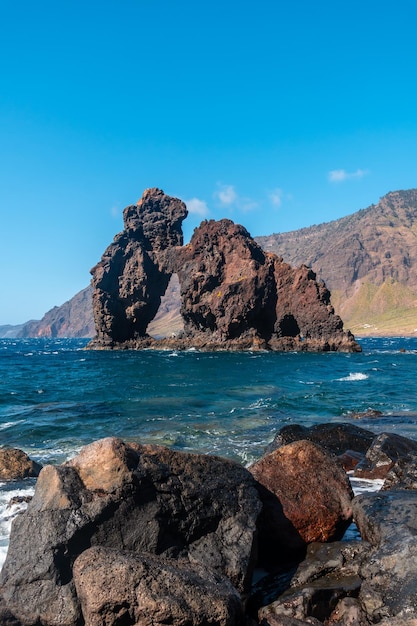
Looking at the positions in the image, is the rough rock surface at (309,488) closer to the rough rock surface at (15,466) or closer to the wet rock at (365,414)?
the rough rock surface at (15,466)

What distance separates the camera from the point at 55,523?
22.6 feet

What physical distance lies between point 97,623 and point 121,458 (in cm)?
245

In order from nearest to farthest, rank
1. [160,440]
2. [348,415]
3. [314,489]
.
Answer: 1. [314,489]
2. [160,440]
3. [348,415]

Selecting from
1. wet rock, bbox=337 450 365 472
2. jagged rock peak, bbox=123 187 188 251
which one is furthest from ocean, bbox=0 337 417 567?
jagged rock peak, bbox=123 187 188 251

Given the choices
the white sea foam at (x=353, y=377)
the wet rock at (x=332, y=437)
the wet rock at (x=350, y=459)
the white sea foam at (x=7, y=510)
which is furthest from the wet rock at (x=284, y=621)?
the white sea foam at (x=353, y=377)

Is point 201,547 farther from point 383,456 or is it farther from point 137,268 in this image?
point 137,268

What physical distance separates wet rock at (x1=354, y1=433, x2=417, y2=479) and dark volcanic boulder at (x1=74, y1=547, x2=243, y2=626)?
9.52 metres

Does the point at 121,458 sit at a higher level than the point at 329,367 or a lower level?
higher

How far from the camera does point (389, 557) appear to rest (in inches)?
276

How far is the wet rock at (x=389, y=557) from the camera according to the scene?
6359mm

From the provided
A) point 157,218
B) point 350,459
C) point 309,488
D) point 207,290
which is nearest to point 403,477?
point 309,488

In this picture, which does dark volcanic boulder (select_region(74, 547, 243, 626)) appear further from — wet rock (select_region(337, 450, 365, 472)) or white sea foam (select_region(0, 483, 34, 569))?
wet rock (select_region(337, 450, 365, 472))

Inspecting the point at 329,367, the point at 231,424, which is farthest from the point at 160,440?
the point at 329,367

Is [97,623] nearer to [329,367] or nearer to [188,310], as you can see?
[329,367]
